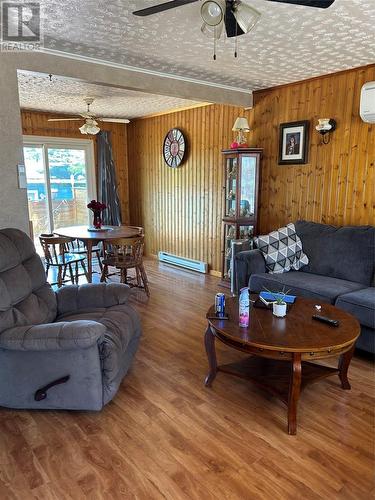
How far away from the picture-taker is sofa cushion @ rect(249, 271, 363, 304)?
3127mm

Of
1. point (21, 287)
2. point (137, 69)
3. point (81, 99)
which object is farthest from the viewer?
point (81, 99)

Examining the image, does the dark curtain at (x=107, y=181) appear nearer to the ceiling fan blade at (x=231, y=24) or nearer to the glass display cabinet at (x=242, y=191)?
the glass display cabinet at (x=242, y=191)

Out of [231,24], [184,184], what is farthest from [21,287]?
[184,184]

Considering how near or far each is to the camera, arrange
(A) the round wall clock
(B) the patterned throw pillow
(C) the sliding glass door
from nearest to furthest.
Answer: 1. (B) the patterned throw pillow
2. (A) the round wall clock
3. (C) the sliding glass door

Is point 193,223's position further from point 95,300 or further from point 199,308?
point 95,300

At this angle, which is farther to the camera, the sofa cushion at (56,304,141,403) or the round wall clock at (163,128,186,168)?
the round wall clock at (163,128,186,168)

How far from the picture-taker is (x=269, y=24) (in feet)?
8.27

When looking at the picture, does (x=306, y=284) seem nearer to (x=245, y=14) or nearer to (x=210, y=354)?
(x=210, y=354)

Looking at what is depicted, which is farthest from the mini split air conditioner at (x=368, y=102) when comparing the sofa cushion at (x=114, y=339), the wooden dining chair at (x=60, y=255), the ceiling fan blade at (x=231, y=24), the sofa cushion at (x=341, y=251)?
the wooden dining chair at (x=60, y=255)

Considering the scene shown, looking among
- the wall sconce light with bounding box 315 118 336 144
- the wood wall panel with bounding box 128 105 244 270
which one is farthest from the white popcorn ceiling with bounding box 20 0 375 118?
the wood wall panel with bounding box 128 105 244 270

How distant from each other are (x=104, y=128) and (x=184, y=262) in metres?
2.84

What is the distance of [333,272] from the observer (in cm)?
358

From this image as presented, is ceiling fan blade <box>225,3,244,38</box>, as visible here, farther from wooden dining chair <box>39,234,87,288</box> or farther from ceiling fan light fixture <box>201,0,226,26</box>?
wooden dining chair <box>39,234,87,288</box>

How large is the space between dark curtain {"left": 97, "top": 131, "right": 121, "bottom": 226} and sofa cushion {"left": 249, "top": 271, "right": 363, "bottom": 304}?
3662mm
